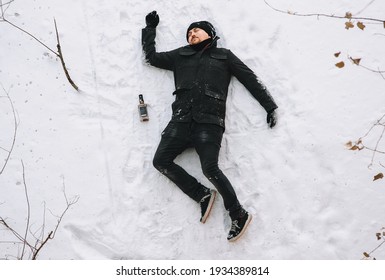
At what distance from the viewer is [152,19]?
5133mm

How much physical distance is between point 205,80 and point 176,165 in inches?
35.8

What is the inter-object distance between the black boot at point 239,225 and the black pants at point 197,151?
0.23ft

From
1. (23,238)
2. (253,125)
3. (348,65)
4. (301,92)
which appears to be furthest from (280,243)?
(23,238)

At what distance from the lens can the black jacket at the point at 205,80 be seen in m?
4.65

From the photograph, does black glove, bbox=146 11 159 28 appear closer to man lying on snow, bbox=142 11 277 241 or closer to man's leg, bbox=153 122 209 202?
man lying on snow, bbox=142 11 277 241

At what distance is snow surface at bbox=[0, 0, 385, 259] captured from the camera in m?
4.61

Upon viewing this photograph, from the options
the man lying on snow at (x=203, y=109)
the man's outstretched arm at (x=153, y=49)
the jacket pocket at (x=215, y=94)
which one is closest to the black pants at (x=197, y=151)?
the man lying on snow at (x=203, y=109)

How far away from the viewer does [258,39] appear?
16.7 ft

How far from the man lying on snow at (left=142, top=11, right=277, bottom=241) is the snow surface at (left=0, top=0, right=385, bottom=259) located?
6.1 inches

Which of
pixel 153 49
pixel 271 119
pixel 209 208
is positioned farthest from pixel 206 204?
pixel 153 49

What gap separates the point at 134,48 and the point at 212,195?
6.13 ft

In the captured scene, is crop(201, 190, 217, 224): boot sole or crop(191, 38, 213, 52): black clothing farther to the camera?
crop(191, 38, 213, 52): black clothing

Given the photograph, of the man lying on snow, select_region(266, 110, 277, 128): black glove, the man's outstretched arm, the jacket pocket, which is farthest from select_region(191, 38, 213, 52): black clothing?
select_region(266, 110, 277, 128): black glove
